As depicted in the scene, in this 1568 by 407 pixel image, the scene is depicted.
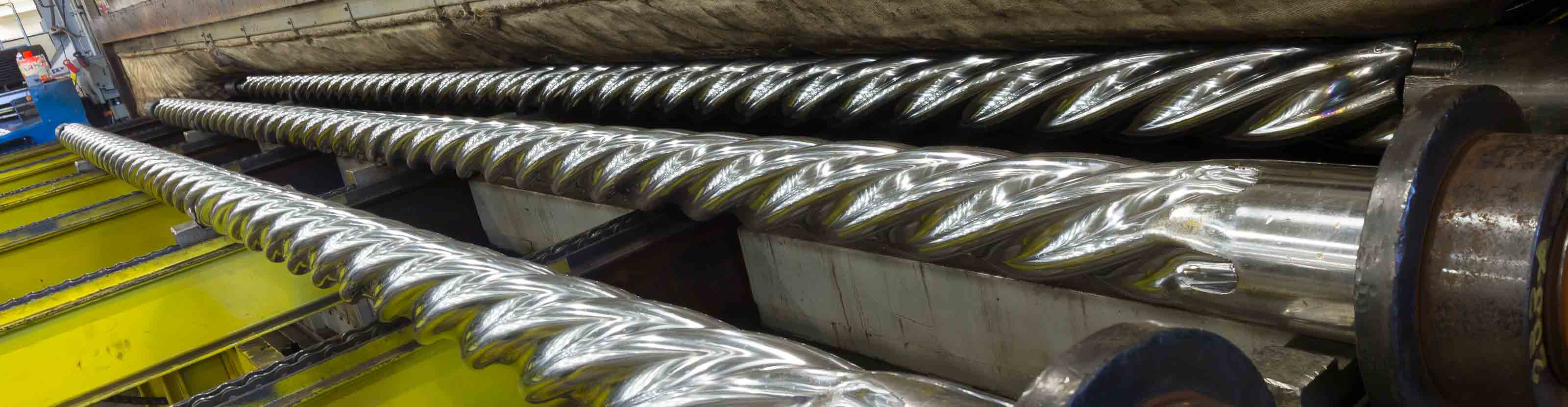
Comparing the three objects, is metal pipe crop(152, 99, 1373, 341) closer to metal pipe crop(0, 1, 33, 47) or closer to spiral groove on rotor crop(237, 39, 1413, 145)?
spiral groove on rotor crop(237, 39, 1413, 145)

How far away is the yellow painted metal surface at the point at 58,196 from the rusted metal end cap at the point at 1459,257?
9.49ft

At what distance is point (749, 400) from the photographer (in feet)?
1.42

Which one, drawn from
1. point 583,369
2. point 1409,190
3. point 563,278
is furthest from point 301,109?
point 1409,190

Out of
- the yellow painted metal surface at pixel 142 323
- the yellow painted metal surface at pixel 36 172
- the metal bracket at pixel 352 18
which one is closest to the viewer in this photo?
the yellow painted metal surface at pixel 142 323

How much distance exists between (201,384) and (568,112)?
0.98 metres

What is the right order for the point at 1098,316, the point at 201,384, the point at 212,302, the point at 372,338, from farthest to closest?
A: the point at 201,384 < the point at 212,302 < the point at 372,338 < the point at 1098,316

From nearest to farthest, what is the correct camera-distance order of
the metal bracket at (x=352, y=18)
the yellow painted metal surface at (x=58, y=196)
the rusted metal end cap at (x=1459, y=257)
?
the rusted metal end cap at (x=1459, y=257) < the metal bracket at (x=352, y=18) < the yellow painted metal surface at (x=58, y=196)

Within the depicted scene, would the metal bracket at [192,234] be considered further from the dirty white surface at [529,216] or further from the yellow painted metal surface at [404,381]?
the yellow painted metal surface at [404,381]

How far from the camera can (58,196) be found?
266 cm

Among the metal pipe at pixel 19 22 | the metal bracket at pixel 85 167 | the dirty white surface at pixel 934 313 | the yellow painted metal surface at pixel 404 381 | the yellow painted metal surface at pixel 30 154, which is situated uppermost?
the metal pipe at pixel 19 22

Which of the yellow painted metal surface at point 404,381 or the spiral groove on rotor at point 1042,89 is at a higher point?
the spiral groove on rotor at point 1042,89

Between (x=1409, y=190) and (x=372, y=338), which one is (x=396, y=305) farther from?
(x=1409, y=190)

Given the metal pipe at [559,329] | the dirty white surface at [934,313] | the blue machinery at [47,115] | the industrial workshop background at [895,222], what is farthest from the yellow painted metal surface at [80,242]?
the blue machinery at [47,115]

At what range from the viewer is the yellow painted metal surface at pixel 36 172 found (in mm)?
3121
